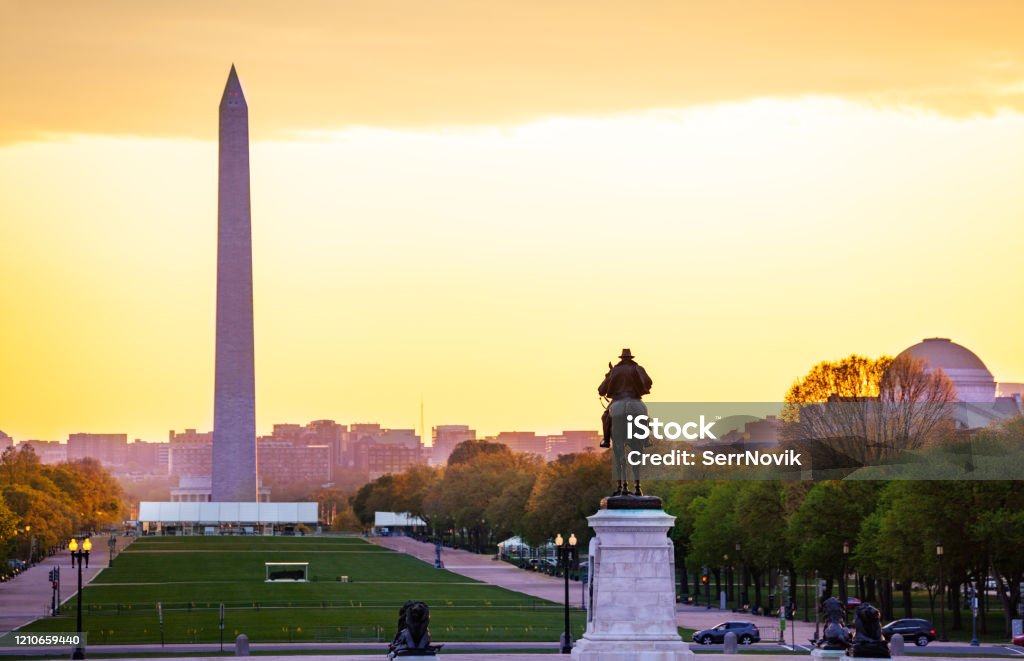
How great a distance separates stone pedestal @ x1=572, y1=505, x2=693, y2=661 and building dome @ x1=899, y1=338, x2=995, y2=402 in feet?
380

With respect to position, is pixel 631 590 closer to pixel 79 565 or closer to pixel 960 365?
pixel 79 565

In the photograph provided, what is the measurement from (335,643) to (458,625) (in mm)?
9037

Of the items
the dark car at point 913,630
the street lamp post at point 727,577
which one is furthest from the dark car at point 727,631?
the street lamp post at point 727,577

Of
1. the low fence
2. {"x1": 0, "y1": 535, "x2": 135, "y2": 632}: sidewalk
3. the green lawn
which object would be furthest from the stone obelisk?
the low fence

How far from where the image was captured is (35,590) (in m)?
107

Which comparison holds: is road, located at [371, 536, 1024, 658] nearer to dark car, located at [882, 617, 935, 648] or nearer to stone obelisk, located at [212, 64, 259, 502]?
dark car, located at [882, 617, 935, 648]

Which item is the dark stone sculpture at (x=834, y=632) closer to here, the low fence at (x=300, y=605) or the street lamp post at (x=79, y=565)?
the street lamp post at (x=79, y=565)

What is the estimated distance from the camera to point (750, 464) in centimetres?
10825

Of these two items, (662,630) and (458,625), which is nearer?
(662,630)

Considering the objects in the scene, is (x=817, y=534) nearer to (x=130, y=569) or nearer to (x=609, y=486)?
(x=609, y=486)

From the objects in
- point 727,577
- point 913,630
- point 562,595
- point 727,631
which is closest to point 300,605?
point 562,595

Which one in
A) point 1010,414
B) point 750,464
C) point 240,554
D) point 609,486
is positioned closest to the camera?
point 750,464

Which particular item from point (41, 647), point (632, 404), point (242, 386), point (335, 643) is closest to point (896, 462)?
point (335, 643)

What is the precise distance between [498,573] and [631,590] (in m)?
95.9
